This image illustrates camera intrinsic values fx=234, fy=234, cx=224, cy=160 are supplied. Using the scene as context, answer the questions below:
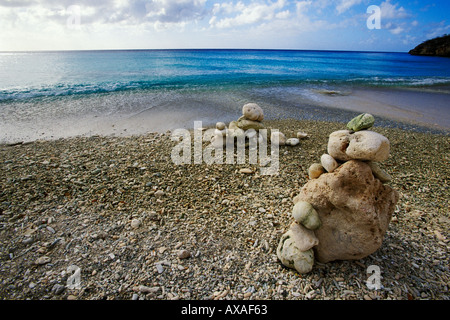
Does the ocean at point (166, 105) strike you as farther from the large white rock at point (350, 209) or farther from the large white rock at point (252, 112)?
the large white rock at point (350, 209)

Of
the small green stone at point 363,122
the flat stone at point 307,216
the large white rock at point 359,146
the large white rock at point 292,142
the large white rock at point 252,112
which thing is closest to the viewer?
the large white rock at point 359,146

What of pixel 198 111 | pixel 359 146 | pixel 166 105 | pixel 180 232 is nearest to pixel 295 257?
pixel 359 146

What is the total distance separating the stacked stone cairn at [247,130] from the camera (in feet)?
26.0

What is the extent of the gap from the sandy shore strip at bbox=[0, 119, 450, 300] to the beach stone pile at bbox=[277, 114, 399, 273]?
31cm

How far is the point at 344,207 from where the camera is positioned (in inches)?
141

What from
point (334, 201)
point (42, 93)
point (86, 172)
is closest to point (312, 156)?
point (334, 201)

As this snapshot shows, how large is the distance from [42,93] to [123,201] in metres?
18.5

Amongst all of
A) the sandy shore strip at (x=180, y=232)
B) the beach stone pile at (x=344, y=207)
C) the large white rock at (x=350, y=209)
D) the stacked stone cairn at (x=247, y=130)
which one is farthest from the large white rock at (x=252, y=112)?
the large white rock at (x=350, y=209)

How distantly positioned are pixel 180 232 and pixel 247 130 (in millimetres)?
4640

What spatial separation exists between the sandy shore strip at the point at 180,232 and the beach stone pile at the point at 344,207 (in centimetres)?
31

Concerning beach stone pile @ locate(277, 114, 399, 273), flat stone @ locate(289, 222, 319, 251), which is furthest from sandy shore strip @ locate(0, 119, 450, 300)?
flat stone @ locate(289, 222, 319, 251)

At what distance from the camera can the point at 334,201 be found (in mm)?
3572

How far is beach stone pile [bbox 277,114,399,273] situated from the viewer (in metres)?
3.43

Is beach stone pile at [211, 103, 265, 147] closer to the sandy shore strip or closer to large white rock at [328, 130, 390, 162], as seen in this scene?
the sandy shore strip
